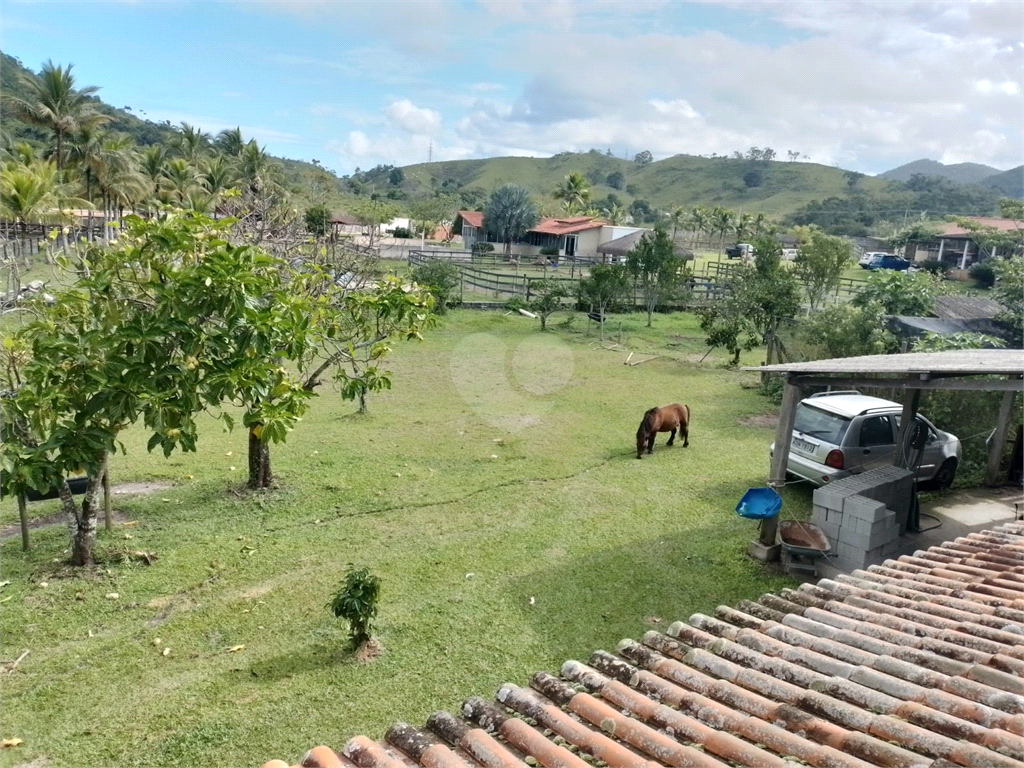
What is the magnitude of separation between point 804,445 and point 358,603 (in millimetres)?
6008

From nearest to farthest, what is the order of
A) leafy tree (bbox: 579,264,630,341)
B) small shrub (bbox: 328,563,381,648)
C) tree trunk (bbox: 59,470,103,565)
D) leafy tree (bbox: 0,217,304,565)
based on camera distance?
leafy tree (bbox: 0,217,304,565)
small shrub (bbox: 328,563,381,648)
tree trunk (bbox: 59,470,103,565)
leafy tree (bbox: 579,264,630,341)

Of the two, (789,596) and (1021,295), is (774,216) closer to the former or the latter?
(1021,295)

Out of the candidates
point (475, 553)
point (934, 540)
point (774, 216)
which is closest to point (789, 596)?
point (475, 553)

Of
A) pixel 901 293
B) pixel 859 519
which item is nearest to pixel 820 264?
pixel 901 293

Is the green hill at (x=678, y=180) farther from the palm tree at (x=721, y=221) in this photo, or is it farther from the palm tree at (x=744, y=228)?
the palm tree at (x=744, y=228)

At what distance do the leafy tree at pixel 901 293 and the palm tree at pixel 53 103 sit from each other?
1215 inches

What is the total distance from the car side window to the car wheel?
3.64 ft

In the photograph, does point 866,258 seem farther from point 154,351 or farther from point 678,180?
point 678,180

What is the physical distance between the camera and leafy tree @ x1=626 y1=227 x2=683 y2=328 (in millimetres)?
22891

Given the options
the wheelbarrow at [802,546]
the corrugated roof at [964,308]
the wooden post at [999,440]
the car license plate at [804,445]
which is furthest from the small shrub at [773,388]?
the wheelbarrow at [802,546]

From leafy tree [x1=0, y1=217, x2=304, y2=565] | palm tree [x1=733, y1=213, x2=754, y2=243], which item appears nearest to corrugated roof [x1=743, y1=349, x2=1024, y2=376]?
leafy tree [x1=0, y1=217, x2=304, y2=565]

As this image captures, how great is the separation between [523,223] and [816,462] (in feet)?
144

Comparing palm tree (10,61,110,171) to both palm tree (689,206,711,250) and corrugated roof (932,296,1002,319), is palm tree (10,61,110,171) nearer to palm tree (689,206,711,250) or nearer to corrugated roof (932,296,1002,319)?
corrugated roof (932,296,1002,319)

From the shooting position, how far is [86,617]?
5949mm
